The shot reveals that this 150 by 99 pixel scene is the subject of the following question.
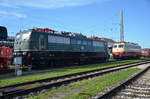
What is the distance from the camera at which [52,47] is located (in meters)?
21.9

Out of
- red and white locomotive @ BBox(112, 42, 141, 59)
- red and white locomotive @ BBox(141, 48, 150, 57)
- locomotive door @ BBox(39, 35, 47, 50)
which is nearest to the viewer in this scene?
locomotive door @ BBox(39, 35, 47, 50)

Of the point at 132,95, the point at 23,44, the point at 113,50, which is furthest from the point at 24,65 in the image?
the point at 113,50

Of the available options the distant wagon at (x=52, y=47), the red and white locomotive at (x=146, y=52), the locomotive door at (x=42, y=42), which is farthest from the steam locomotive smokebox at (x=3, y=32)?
the red and white locomotive at (x=146, y=52)

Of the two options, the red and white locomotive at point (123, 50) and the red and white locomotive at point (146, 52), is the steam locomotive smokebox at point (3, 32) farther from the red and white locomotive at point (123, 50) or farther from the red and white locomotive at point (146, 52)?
the red and white locomotive at point (146, 52)

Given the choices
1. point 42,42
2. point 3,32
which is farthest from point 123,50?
point 3,32

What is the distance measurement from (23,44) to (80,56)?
8.65 m

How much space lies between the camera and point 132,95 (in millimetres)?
8234

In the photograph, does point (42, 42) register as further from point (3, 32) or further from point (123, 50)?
point (123, 50)

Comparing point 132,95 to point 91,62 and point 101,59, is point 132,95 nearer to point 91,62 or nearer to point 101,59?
point 91,62

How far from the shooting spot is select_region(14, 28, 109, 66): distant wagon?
20078 millimetres

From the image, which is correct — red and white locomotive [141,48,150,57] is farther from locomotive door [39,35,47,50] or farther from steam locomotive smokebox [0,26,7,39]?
steam locomotive smokebox [0,26,7,39]

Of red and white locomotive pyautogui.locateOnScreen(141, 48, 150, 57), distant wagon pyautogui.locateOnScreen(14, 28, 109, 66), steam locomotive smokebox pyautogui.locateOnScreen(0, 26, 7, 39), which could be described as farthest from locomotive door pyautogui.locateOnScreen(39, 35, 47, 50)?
red and white locomotive pyautogui.locateOnScreen(141, 48, 150, 57)

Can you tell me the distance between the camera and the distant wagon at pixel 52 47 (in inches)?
790

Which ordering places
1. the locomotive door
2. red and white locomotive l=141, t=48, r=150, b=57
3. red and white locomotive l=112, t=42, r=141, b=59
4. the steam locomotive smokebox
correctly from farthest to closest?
red and white locomotive l=141, t=48, r=150, b=57 < red and white locomotive l=112, t=42, r=141, b=59 < the locomotive door < the steam locomotive smokebox
